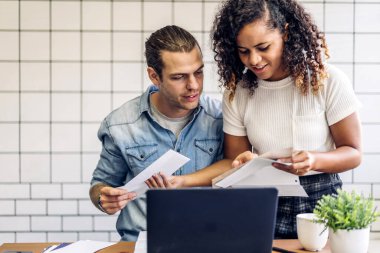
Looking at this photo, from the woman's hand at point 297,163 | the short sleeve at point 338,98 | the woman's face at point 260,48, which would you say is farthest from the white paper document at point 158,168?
the short sleeve at point 338,98

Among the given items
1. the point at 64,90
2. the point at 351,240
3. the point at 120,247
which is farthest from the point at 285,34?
the point at 64,90

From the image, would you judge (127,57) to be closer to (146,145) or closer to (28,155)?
(28,155)

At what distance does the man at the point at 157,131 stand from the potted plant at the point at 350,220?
0.70 meters

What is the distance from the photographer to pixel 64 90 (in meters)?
2.96

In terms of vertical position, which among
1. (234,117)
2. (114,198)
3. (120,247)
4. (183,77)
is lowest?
(120,247)

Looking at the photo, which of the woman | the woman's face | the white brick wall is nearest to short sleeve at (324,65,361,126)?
the woman

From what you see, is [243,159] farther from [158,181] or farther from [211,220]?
[211,220]

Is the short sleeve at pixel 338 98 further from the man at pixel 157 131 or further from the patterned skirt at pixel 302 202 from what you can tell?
the man at pixel 157 131

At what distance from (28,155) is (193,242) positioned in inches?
72.7

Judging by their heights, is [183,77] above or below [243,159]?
above

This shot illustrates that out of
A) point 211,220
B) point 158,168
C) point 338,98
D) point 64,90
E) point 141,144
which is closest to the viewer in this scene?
point 211,220

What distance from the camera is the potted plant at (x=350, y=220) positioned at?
1452 mm

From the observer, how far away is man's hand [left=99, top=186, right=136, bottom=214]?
5.69ft

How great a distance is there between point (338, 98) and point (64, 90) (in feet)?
5.14
